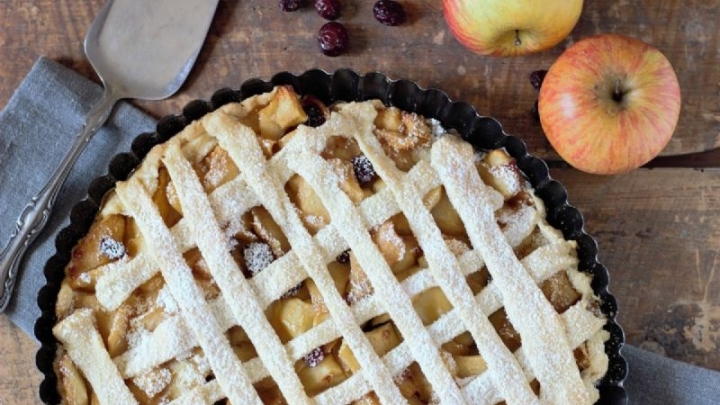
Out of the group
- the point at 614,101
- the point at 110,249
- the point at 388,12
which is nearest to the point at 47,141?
the point at 110,249

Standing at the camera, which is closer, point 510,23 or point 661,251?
point 510,23

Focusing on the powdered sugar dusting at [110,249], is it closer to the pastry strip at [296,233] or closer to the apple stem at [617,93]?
the pastry strip at [296,233]

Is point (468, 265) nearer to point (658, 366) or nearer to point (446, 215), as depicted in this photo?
point (446, 215)

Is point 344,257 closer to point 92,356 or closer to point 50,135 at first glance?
point 92,356

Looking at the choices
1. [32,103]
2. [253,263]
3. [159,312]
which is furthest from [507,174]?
[32,103]

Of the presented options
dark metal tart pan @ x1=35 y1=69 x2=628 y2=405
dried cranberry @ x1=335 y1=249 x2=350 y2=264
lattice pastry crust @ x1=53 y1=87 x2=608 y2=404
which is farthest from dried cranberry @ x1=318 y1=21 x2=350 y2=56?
dried cranberry @ x1=335 y1=249 x2=350 y2=264

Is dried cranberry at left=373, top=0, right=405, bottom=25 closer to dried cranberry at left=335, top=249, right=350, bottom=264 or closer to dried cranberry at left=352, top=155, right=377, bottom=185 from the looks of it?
dried cranberry at left=352, top=155, right=377, bottom=185

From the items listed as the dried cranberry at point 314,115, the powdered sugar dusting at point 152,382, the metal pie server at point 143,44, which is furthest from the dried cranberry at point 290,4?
the powdered sugar dusting at point 152,382
